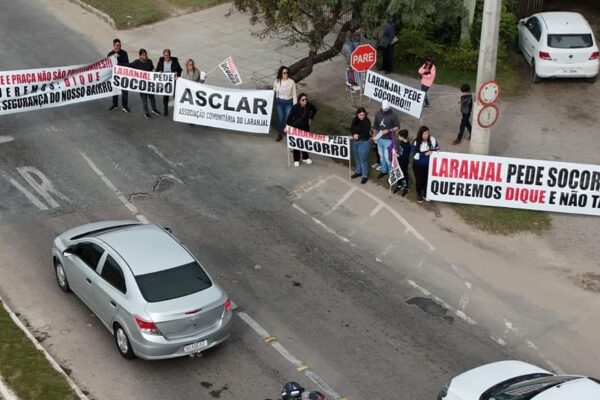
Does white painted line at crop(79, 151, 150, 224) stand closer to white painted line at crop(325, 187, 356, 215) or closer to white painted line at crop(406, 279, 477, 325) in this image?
white painted line at crop(325, 187, 356, 215)

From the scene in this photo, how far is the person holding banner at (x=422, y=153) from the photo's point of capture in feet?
58.5

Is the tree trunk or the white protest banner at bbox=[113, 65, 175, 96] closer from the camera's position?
the white protest banner at bbox=[113, 65, 175, 96]

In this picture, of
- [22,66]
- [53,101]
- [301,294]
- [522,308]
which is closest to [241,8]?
[53,101]

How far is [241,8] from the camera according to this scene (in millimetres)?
21641

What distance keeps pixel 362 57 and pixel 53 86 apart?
7.46 m

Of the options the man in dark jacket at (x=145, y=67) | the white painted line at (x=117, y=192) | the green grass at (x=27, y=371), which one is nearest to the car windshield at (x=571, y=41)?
the man in dark jacket at (x=145, y=67)

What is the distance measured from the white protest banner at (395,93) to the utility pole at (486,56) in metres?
1.82

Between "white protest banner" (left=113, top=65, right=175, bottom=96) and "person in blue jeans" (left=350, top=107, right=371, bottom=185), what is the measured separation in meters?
5.13

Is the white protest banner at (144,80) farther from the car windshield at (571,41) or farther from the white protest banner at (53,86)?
the car windshield at (571,41)

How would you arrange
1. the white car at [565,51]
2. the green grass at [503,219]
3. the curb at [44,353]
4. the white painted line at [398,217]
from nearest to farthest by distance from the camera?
the curb at [44,353]
the white painted line at [398,217]
the green grass at [503,219]
the white car at [565,51]

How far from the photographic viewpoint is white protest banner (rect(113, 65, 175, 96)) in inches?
840

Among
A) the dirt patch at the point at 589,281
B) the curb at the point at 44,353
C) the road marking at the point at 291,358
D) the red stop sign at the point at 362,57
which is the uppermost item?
the red stop sign at the point at 362,57

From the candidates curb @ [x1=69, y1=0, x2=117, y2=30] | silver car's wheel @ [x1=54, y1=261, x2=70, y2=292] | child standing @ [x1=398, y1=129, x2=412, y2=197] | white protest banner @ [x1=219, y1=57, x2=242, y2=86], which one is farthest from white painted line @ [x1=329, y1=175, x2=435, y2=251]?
curb @ [x1=69, y1=0, x2=117, y2=30]

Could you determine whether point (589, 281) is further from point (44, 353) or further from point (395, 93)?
point (44, 353)
